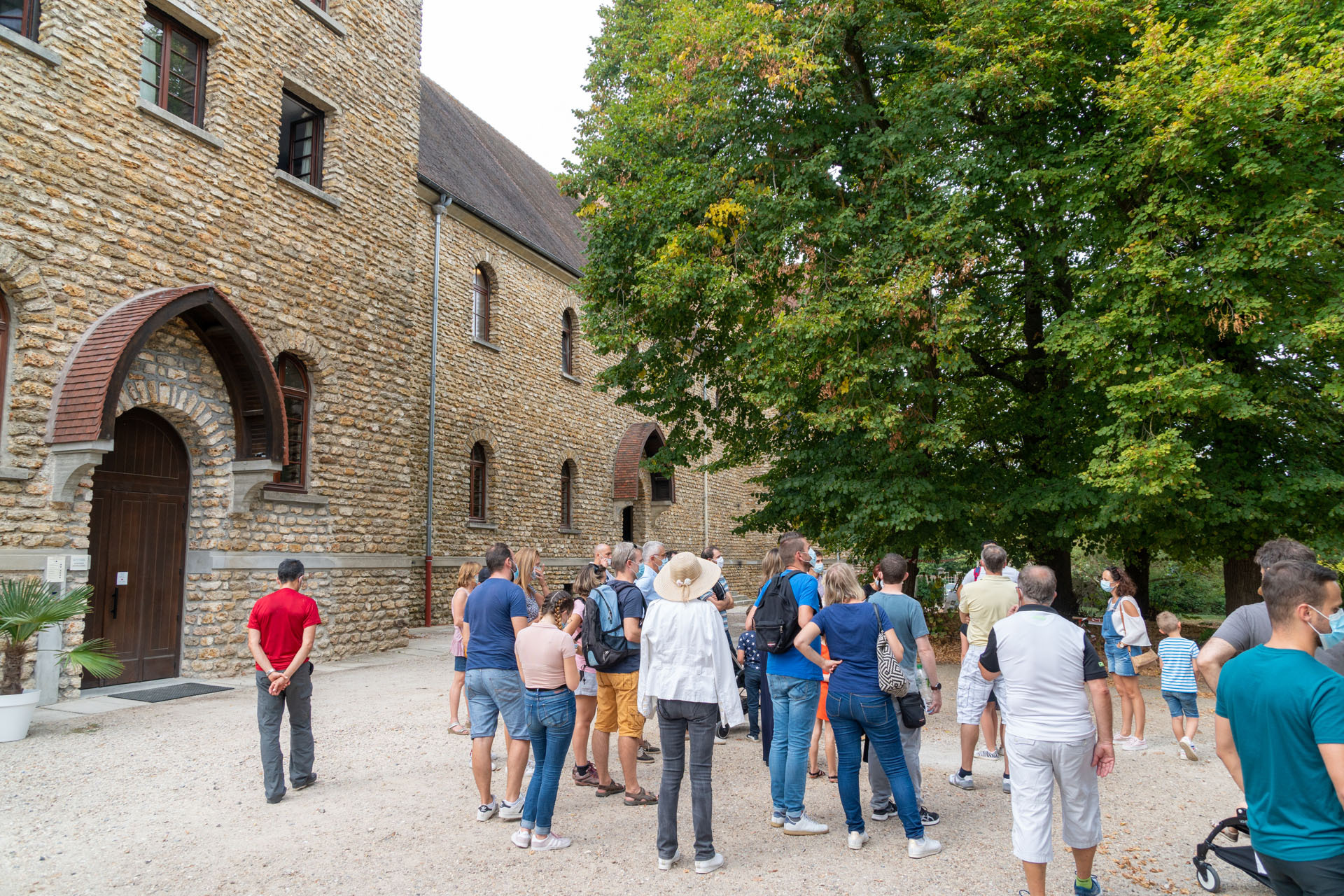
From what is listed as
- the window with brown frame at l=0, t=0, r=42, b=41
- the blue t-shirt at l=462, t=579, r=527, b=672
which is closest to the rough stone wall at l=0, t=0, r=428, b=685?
the window with brown frame at l=0, t=0, r=42, b=41

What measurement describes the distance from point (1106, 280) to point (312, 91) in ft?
37.8

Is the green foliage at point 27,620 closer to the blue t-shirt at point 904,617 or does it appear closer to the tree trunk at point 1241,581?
the blue t-shirt at point 904,617

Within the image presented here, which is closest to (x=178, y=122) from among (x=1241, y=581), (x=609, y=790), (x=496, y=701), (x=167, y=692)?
(x=167, y=692)

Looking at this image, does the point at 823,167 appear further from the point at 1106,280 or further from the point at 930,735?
the point at 930,735

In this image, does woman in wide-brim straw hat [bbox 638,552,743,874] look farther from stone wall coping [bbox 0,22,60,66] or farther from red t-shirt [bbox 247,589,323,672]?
stone wall coping [bbox 0,22,60,66]

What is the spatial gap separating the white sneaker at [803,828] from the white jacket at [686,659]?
3.18 ft

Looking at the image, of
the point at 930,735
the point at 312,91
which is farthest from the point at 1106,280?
the point at 312,91

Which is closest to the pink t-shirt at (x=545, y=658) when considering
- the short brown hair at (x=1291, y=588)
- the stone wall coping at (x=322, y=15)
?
the short brown hair at (x=1291, y=588)

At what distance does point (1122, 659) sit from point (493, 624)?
5.91m

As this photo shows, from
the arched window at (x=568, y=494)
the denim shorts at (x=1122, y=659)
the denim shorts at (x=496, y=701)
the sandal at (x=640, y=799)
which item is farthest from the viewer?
the arched window at (x=568, y=494)

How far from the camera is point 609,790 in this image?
5.77 metres

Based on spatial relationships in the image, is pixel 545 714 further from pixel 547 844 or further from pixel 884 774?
pixel 884 774

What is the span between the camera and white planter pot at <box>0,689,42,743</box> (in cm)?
687

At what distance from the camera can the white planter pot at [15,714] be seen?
22.5 feet
